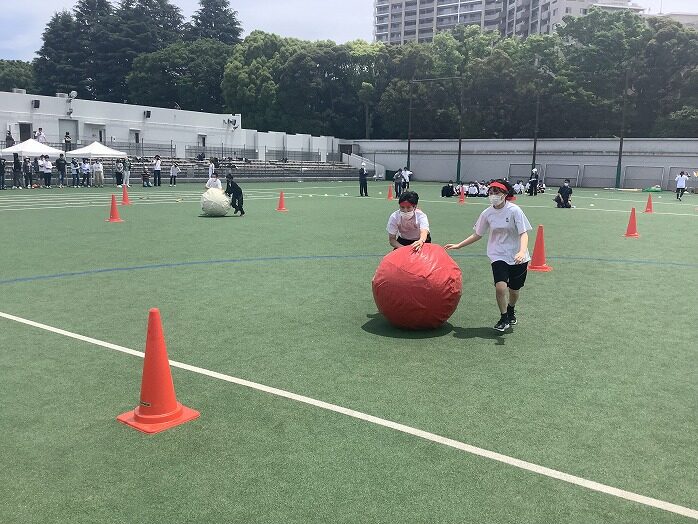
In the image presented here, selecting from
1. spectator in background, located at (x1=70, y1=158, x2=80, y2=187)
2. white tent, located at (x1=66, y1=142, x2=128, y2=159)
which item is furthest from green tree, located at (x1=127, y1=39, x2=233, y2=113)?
white tent, located at (x1=66, y1=142, x2=128, y2=159)

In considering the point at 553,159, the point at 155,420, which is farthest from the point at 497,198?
the point at 553,159

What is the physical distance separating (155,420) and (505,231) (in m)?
4.75

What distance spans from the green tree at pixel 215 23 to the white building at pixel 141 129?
40.6m

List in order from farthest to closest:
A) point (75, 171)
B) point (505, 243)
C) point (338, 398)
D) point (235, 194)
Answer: point (75, 171) < point (235, 194) < point (505, 243) < point (338, 398)

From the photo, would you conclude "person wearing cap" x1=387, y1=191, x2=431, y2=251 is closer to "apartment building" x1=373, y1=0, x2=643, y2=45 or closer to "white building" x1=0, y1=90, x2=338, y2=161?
"white building" x1=0, y1=90, x2=338, y2=161

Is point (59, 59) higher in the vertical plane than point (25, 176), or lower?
higher

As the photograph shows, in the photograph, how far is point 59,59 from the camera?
8650 cm

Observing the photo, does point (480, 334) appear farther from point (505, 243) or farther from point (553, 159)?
point (553, 159)

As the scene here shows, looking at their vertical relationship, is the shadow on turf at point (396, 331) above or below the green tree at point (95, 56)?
below

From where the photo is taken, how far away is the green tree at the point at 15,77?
89.5m

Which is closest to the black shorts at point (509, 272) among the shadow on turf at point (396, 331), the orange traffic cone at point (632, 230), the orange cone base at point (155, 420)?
the shadow on turf at point (396, 331)

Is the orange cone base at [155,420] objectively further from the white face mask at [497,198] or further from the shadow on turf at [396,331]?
the white face mask at [497,198]

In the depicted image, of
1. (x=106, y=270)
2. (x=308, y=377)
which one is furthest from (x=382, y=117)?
(x=308, y=377)

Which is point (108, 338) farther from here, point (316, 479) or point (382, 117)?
point (382, 117)
